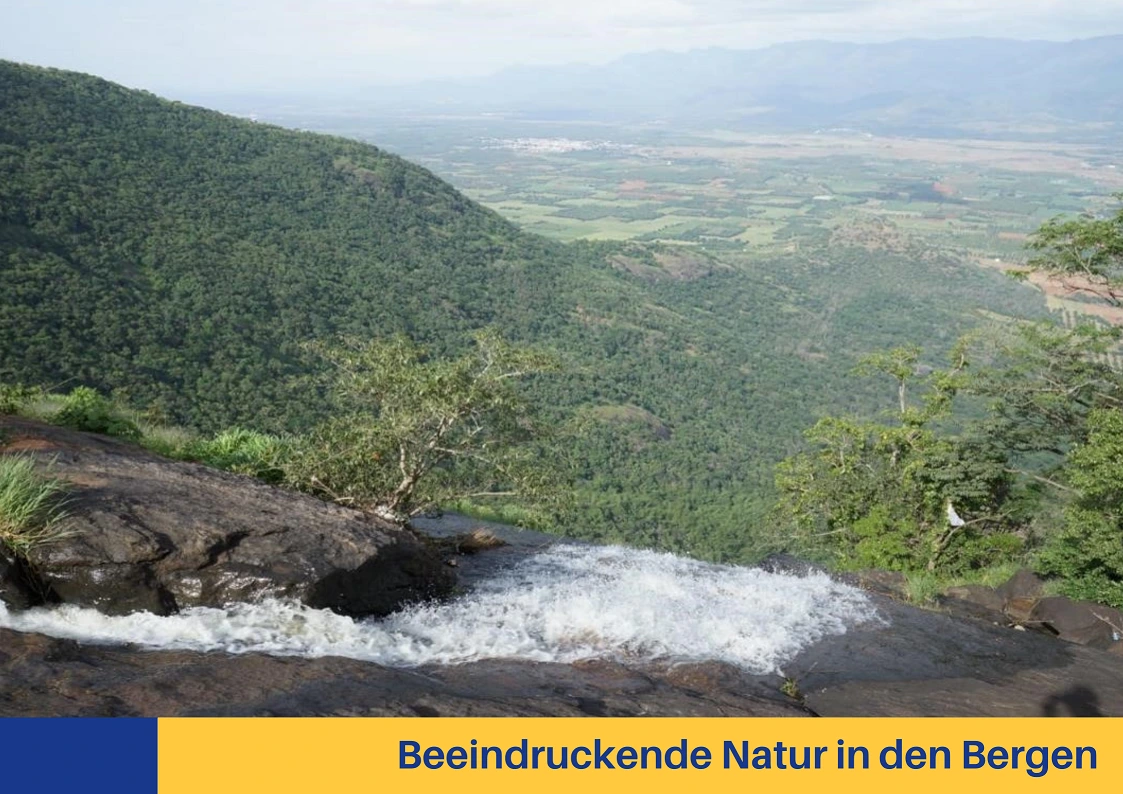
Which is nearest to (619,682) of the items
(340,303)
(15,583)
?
(15,583)

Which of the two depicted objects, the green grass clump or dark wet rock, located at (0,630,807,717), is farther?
the green grass clump

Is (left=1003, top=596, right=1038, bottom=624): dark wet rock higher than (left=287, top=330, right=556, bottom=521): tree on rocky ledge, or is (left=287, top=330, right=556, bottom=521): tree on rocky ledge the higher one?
(left=287, top=330, right=556, bottom=521): tree on rocky ledge

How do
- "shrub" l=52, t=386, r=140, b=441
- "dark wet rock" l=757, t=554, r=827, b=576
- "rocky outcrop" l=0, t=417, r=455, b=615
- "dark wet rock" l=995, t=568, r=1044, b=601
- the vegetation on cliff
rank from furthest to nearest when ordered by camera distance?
the vegetation on cliff
"dark wet rock" l=757, t=554, r=827, b=576
"dark wet rock" l=995, t=568, r=1044, b=601
"shrub" l=52, t=386, r=140, b=441
"rocky outcrop" l=0, t=417, r=455, b=615

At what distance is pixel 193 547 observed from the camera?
6.85m

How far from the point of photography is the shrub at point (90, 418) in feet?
35.1

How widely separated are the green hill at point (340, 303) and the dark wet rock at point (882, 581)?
19.4 feet

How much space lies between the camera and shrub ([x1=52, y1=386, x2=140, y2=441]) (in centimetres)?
1069

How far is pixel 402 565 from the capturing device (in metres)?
8.00

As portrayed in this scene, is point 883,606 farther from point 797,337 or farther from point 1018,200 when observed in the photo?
point 1018,200

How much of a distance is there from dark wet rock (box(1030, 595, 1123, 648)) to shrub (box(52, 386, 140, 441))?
11599 millimetres

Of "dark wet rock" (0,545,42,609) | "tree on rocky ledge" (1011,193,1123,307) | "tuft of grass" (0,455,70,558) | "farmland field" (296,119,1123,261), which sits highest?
"farmland field" (296,119,1123,261)

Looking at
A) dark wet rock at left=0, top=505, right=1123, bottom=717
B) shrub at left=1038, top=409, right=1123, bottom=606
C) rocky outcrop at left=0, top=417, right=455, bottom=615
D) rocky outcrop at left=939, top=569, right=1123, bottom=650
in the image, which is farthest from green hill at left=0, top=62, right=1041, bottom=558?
dark wet rock at left=0, top=505, right=1123, bottom=717

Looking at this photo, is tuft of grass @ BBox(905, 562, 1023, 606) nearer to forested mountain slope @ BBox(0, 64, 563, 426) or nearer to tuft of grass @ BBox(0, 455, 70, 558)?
tuft of grass @ BBox(0, 455, 70, 558)

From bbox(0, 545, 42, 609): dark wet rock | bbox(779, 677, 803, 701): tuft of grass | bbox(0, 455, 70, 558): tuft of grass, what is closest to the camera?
bbox(0, 545, 42, 609): dark wet rock
